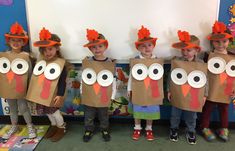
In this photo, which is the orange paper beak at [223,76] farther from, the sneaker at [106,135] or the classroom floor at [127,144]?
the sneaker at [106,135]

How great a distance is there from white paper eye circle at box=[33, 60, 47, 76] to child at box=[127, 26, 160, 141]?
0.72m

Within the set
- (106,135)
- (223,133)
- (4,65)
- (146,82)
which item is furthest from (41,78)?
(223,133)

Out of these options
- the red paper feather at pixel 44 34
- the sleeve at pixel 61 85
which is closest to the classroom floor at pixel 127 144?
the sleeve at pixel 61 85

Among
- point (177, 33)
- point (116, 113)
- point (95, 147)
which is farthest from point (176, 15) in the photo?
point (95, 147)

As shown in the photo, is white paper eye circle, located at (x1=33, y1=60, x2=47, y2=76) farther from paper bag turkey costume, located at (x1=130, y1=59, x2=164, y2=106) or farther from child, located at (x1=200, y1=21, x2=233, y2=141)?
child, located at (x1=200, y1=21, x2=233, y2=141)

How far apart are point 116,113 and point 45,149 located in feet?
2.36

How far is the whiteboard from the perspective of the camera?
2.15 metres

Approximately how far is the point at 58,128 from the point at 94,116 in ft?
1.13

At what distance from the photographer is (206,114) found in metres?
2.30

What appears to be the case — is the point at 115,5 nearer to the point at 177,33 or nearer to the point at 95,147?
the point at 177,33

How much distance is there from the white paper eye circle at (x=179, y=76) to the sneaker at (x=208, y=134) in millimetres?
520

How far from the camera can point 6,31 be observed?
7.75 ft

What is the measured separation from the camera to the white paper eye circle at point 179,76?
212 cm

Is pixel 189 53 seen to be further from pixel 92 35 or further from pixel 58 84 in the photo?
pixel 58 84
